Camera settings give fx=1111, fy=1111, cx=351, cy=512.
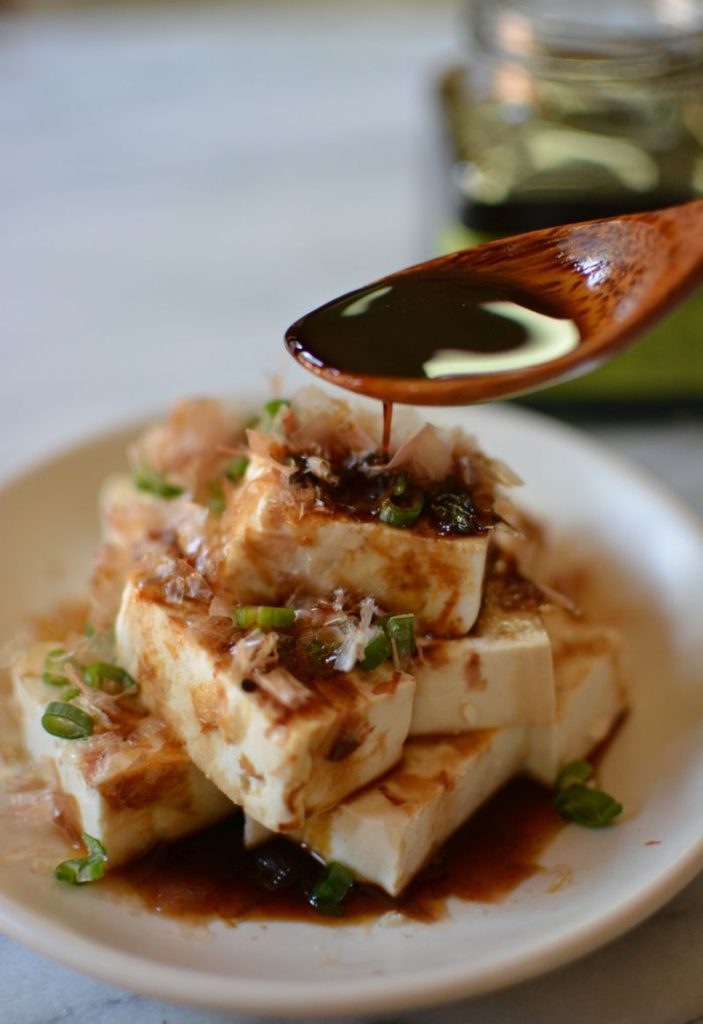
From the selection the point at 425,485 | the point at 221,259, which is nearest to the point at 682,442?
the point at 425,485

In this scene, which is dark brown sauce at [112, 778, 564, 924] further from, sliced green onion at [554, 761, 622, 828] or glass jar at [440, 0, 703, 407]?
glass jar at [440, 0, 703, 407]

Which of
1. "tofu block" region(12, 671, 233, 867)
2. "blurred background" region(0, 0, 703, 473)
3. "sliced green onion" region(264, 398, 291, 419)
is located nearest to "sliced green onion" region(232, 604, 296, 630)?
"tofu block" region(12, 671, 233, 867)

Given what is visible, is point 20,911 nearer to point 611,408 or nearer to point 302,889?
point 302,889

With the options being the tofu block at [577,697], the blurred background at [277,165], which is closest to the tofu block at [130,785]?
the tofu block at [577,697]

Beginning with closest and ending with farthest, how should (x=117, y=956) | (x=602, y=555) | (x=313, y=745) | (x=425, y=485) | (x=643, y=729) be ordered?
1. (x=117, y=956)
2. (x=313, y=745)
3. (x=425, y=485)
4. (x=643, y=729)
5. (x=602, y=555)

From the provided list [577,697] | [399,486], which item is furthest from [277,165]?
[577,697]

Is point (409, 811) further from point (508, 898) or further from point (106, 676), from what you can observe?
point (106, 676)
